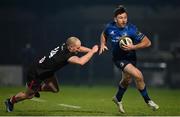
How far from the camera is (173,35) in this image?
3547 centimetres

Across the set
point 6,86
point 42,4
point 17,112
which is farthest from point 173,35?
point 17,112

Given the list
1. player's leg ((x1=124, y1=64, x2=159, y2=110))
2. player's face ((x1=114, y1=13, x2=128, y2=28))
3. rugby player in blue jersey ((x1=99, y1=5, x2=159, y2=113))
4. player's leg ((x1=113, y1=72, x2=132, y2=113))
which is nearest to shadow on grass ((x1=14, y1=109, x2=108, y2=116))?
player's leg ((x1=113, y1=72, x2=132, y2=113))

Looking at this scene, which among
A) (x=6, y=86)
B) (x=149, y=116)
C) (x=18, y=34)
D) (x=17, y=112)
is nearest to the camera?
(x=149, y=116)

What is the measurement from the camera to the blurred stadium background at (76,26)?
3350 cm

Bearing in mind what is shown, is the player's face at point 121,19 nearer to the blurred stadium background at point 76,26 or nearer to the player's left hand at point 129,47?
the player's left hand at point 129,47

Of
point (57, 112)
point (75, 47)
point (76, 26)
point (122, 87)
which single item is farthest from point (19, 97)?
point (76, 26)

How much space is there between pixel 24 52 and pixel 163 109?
53.6 ft

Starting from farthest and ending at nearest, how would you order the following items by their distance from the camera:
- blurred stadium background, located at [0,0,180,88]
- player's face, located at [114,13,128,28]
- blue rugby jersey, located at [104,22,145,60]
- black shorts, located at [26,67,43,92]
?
blurred stadium background, located at [0,0,180,88] < blue rugby jersey, located at [104,22,145,60] < player's face, located at [114,13,128,28] < black shorts, located at [26,67,43,92]

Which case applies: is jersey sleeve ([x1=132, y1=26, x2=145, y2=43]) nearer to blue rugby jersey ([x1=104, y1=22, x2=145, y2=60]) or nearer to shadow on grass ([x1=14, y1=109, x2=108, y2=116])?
blue rugby jersey ([x1=104, y1=22, x2=145, y2=60])

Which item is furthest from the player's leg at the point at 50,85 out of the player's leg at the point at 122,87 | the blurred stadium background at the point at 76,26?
the blurred stadium background at the point at 76,26

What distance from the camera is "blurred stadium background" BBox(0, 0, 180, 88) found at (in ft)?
110

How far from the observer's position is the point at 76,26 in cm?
3472

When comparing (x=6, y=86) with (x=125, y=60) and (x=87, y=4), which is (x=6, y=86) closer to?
(x=87, y=4)

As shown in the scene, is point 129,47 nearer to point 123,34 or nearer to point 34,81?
point 123,34
